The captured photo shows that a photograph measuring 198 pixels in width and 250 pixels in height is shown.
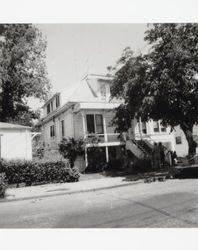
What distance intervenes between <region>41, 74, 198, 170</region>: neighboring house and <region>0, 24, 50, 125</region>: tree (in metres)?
2.52

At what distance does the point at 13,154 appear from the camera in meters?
20.5

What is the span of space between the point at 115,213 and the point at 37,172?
33.0ft

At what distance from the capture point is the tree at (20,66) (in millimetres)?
27777

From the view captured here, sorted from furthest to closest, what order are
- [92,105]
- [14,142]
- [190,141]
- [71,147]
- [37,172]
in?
[92,105], [71,147], [14,142], [190,141], [37,172]

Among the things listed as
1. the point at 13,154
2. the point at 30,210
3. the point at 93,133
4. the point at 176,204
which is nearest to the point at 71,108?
the point at 93,133

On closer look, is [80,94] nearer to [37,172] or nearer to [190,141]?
[37,172]

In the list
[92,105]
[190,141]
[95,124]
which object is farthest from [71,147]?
[190,141]

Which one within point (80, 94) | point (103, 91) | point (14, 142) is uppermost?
point (103, 91)

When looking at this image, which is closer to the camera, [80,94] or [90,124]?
[90,124]

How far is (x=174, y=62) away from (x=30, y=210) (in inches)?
452

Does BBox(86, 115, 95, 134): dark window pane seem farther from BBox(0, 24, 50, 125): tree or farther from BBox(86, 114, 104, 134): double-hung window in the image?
BBox(0, 24, 50, 125): tree

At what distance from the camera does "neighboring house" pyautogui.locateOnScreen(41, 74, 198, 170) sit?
2503 centimetres

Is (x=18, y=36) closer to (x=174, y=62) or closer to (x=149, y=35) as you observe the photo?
(x=149, y=35)

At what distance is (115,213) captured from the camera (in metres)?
8.34
